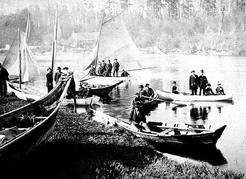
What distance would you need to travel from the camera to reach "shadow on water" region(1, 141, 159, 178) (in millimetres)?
8500

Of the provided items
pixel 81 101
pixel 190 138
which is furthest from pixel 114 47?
pixel 190 138

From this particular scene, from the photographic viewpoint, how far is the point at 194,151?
42.3 feet

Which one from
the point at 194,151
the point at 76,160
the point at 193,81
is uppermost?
the point at 193,81

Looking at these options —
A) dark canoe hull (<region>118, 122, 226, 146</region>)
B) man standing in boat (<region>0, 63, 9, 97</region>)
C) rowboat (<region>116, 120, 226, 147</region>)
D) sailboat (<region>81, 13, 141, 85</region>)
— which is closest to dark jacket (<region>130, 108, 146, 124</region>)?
rowboat (<region>116, 120, 226, 147</region>)

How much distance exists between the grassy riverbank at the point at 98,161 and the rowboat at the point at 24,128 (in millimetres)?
462

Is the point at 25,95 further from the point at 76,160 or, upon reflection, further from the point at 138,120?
the point at 76,160

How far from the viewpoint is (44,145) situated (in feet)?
35.4

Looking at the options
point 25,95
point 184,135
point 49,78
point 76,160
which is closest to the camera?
point 76,160

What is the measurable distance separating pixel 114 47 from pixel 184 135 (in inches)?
834

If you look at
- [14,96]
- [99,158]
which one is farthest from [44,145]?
[14,96]

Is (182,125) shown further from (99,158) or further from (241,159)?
(99,158)

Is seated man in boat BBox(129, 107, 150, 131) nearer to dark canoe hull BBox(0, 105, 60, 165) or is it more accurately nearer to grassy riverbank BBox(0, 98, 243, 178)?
grassy riverbank BBox(0, 98, 243, 178)

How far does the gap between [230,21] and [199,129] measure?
75.5m

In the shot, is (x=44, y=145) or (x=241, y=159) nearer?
(x=44, y=145)
